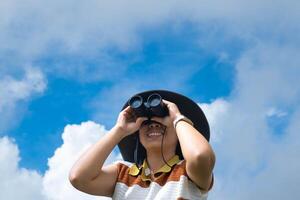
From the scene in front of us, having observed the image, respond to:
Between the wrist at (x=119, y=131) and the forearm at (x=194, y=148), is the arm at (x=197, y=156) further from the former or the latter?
the wrist at (x=119, y=131)

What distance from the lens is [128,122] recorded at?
11.2 ft

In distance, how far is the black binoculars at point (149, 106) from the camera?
3252 millimetres

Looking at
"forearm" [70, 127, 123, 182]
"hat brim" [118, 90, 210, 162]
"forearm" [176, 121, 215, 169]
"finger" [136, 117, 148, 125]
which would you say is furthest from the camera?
"hat brim" [118, 90, 210, 162]

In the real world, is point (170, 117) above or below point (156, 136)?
above

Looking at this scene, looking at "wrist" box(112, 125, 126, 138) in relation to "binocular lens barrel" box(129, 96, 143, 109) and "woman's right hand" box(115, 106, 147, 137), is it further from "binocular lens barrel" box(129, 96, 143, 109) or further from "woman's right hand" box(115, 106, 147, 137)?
"binocular lens barrel" box(129, 96, 143, 109)

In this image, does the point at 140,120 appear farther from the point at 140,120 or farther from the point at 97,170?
the point at 97,170

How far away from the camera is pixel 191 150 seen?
2885mm

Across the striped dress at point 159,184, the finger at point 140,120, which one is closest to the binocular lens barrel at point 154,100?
the finger at point 140,120

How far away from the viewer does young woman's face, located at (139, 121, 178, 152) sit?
127 inches

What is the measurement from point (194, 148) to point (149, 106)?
519 millimetres

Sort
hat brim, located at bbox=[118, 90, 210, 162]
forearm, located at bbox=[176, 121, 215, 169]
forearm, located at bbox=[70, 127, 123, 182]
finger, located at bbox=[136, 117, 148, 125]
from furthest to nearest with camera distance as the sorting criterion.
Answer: hat brim, located at bbox=[118, 90, 210, 162] < finger, located at bbox=[136, 117, 148, 125] < forearm, located at bbox=[70, 127, 123, 182] < forearm, located at bbox=[176, 121, 215, 169]

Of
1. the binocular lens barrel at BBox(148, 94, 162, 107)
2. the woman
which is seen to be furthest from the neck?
the binocular lens barrel at BBox(148, 94, 162, 107)

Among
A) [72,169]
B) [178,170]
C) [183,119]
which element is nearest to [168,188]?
[178,170]

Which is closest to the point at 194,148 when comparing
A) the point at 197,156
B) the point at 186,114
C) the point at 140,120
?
the point at 197,156
